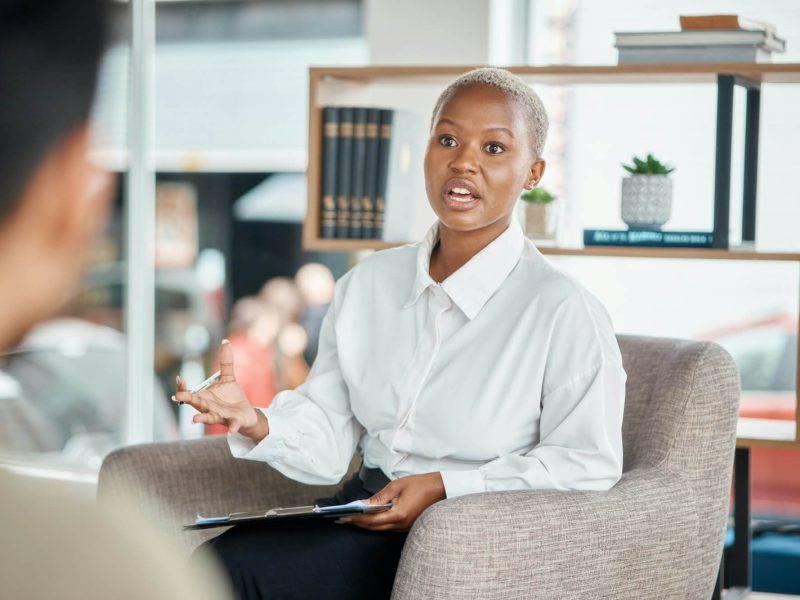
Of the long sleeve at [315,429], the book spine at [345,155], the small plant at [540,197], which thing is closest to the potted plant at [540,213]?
the small plant at [540,197]

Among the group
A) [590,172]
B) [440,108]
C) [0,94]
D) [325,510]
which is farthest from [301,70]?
[0,94]

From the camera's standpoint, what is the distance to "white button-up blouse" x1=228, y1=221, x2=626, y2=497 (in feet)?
4.79

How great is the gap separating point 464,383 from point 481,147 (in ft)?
1.13

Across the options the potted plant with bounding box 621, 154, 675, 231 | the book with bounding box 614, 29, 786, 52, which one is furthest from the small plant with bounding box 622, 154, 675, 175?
the book with bounding box 614, 29, 786, 52

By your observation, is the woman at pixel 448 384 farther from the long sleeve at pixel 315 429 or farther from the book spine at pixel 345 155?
the book spine at pixel 345 155

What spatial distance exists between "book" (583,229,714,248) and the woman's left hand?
2.96 ft

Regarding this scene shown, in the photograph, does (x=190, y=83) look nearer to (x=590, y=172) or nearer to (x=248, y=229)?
(x=248, y=229)

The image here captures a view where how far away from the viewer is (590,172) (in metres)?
2.76

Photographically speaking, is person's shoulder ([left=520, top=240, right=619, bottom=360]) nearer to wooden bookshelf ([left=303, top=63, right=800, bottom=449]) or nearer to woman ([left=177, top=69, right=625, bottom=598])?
woman ([left=177, top=69, right=625, bottom=598])

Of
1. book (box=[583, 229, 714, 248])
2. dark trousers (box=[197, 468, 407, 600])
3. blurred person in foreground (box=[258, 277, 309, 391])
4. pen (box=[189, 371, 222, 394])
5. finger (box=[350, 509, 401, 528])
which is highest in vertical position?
book (box=[583, 229, 714, 248])

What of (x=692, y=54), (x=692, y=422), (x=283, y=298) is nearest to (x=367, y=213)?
(x=692, y=54)

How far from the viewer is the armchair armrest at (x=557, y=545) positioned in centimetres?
126

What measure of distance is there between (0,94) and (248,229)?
414cm

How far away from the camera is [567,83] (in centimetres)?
229
